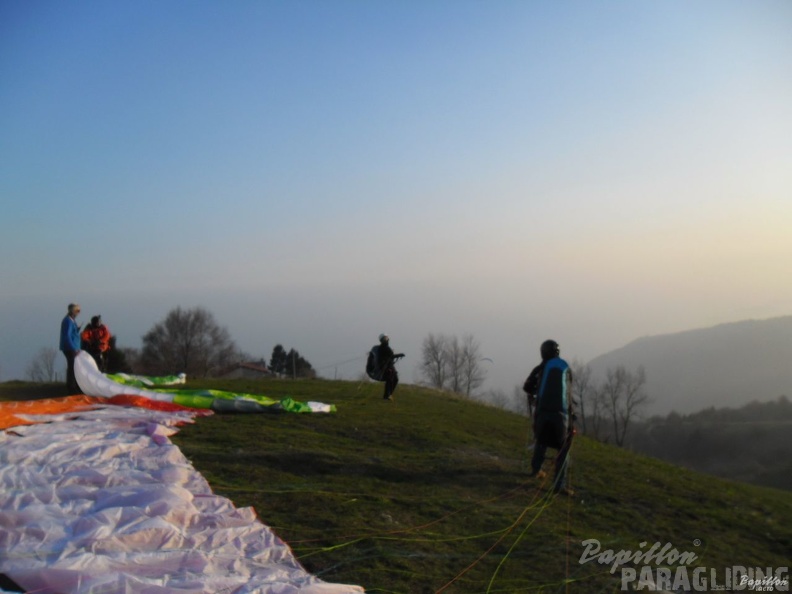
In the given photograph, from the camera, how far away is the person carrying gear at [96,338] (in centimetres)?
1552

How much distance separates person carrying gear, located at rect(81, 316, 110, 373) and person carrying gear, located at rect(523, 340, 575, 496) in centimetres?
1056

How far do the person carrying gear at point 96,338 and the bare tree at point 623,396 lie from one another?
202 ft

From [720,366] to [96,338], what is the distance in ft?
383

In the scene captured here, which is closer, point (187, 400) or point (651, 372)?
point (187, 400)

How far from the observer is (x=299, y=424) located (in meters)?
12.4

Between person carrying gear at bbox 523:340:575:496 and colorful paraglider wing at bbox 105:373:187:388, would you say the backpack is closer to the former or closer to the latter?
colorful paraglider wing at bbox 105:373:187:388

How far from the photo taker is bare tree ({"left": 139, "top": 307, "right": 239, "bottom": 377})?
209 feet

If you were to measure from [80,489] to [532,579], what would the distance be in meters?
4.58

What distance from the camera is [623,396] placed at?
7138cm

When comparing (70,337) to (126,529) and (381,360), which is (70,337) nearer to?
(381,360)

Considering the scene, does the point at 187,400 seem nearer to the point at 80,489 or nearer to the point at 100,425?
the point at 100,425

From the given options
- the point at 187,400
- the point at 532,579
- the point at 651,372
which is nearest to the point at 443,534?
the point at 532,579

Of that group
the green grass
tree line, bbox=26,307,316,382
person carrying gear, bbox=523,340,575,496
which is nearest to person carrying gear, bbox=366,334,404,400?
the green grass

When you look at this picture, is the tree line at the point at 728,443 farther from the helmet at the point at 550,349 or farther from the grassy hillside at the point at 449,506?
the helmet at the point at 550,349
